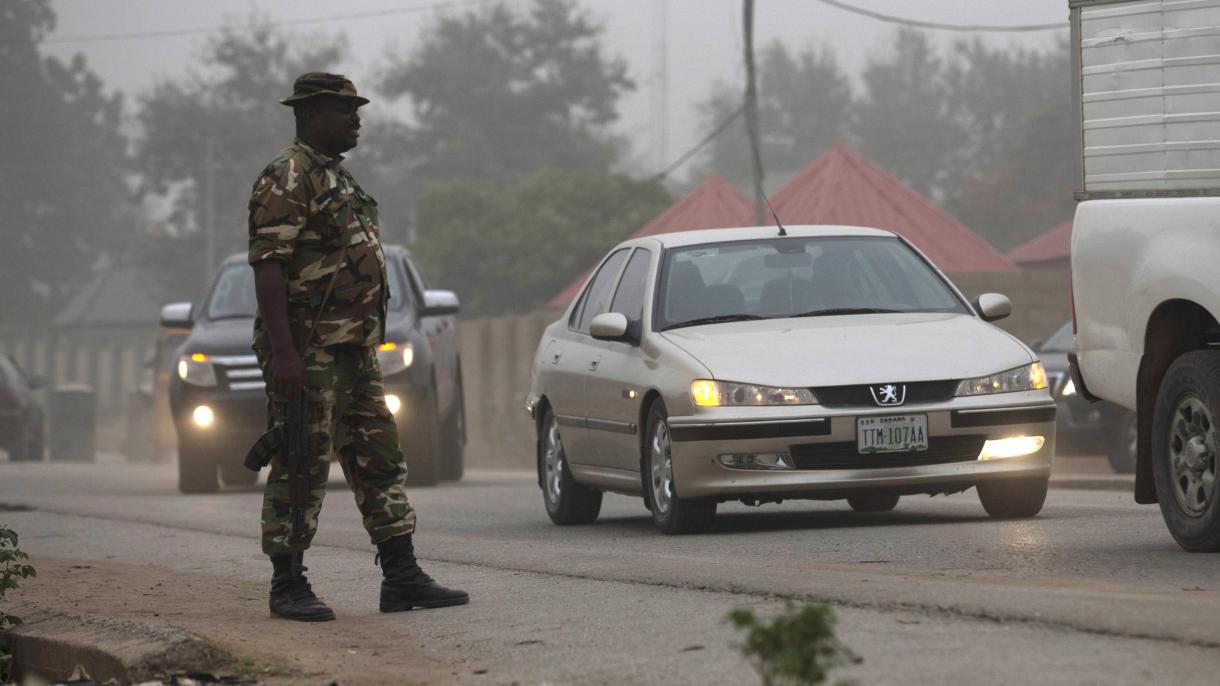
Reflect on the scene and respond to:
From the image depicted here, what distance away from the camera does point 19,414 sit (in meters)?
31.7

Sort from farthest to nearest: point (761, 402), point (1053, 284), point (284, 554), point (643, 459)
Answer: point (1053, 284)
point (643, 459)
point (761, 402)
point (284, 554)

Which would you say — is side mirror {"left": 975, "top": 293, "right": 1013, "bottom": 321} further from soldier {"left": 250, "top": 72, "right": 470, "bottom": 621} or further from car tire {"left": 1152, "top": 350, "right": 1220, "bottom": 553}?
soldier {"left": 250, "top": 72, "right": 470, "bottom": 621}

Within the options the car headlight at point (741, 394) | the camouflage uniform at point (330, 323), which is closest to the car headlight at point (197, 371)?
the car headlight at point (741, 394)

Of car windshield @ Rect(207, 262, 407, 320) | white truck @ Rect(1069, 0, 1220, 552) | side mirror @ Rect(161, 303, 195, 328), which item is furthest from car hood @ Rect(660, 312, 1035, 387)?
side mirror @ Rect(161, 303, 195, 328)

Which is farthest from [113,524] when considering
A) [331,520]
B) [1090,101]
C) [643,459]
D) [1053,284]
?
[1053,284]

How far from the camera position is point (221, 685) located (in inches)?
250

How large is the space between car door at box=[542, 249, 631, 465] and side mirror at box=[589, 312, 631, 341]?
50 cm

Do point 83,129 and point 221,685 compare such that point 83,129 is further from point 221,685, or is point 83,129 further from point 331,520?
point 221,685

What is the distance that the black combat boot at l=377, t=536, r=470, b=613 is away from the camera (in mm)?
7875

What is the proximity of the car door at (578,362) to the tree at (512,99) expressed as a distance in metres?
63.6

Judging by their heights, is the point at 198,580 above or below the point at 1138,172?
below

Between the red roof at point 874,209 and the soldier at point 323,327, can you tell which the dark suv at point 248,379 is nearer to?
the soldier at point 323,327

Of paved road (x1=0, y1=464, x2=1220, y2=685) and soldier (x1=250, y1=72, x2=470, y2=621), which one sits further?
soldier (x1=250, y1=72, x2=470, y2=621)

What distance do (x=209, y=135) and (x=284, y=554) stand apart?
7232 cm
